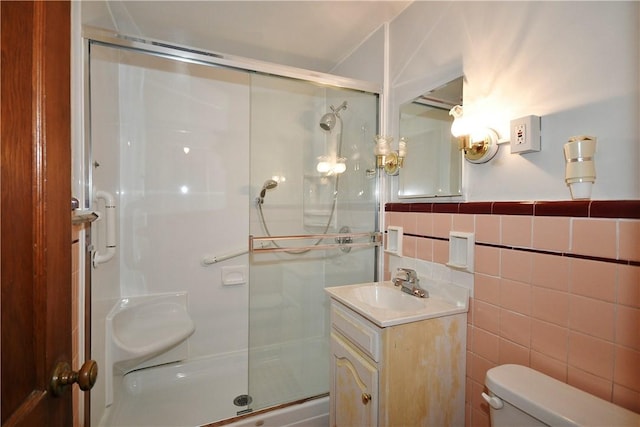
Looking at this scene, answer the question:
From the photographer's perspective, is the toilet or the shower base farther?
the shower base

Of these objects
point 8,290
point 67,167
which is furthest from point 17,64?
point 8,290

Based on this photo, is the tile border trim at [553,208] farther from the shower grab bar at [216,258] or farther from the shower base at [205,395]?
the shower grab bar at [216,258]

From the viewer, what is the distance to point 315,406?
5.46ft

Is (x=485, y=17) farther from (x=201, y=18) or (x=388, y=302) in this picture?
(x=201, y=18)

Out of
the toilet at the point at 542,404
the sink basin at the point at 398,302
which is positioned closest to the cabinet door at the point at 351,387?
the sink basin at the point at 398,302

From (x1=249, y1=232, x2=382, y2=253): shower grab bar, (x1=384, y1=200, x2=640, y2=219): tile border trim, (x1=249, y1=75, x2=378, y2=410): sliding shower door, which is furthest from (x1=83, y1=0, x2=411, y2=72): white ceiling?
(x1=249, y1=232, x2=382, y2=253): shower grab bar

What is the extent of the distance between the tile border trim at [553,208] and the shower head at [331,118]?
83 centimetres

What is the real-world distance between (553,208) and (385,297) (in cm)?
86

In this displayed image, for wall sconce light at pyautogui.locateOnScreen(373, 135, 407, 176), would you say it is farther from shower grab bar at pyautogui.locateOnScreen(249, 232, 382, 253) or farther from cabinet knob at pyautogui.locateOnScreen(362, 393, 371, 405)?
cabinet knob at pyautogui.locateOnScreen(362, 393, 371, 405)

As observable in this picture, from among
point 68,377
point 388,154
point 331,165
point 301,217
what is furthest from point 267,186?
point 68,377

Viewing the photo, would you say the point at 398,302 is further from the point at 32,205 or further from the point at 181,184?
the point at 181,184

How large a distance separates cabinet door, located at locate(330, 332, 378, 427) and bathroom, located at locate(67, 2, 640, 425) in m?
0.46

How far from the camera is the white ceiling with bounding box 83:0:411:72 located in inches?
64.0

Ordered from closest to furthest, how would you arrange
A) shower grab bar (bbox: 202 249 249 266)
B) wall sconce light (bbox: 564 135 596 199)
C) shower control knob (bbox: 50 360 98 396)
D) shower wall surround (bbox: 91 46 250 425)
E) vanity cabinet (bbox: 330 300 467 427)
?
1. shower control knob (bbox: 50 360 98 396)
2. wall sconce light (bbox: 564 135 596 199)
3. vanity cabinet (bbox: 330 300 467 427)
4. shower wall surround (bbox: 91 46 250 425)
5. shower grab bar (bbox: 202 249 249 266)
